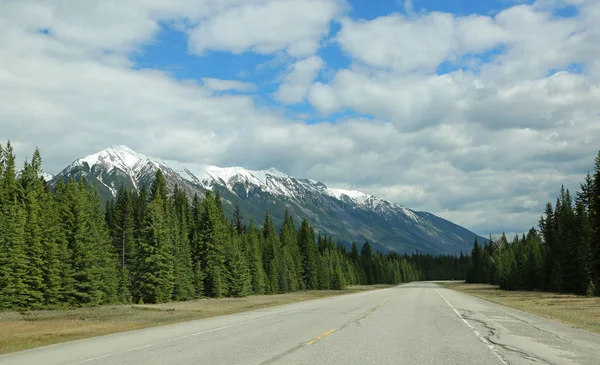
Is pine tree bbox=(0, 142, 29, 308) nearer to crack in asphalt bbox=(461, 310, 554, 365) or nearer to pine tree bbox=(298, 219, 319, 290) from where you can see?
crack in asphalt bbox=(461, 310, 554, 365)

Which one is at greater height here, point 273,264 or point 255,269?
point 273,264

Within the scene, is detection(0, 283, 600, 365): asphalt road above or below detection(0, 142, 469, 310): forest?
below

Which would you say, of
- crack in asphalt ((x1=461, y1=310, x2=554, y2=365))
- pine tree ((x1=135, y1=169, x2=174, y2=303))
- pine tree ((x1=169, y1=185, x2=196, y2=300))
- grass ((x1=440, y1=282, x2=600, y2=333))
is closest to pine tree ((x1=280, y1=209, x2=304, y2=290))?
pine tree ((x1=169, y1=185, x2=196, y2=300))

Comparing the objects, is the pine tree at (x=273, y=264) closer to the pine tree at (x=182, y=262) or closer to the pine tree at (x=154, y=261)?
the pine tree at (x=182, y=262)

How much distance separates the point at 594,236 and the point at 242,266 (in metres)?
46.1

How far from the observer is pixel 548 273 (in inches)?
3519

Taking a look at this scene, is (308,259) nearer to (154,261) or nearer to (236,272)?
(236,272)

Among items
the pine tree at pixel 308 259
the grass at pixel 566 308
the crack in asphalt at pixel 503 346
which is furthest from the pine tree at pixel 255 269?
the crack in asphalt at pixel 503 346

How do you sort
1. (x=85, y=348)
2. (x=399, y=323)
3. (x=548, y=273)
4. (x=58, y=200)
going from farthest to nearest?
(x=548, y=273), (x=58, y=200), (x=399, y=323), (x=85, y=348)

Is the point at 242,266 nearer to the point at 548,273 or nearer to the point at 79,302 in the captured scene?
the point at 79,302

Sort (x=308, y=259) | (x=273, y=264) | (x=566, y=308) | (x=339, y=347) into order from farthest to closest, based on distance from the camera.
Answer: (x=308, y=259), (x=273, y=264), (x=566, y=308), (x=339, y=347)

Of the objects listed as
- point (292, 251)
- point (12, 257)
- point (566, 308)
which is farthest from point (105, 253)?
point (292, 251)

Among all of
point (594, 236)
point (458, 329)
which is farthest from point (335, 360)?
point (594, 236)

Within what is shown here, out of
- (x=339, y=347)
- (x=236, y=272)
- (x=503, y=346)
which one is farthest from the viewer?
(x=236, y=272)
